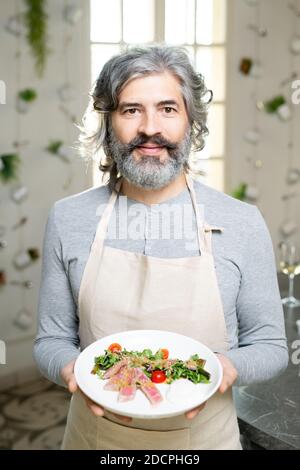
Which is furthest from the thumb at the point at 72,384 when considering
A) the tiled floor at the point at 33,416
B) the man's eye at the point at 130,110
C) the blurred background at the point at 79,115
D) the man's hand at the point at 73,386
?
the tiled floor at the point at 33,416

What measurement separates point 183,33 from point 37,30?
1047 millimetres

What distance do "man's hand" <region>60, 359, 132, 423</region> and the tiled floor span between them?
171 centimetres

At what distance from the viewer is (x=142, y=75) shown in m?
1.28

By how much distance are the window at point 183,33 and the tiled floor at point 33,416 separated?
1283mm

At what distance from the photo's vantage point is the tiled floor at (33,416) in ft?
8.94

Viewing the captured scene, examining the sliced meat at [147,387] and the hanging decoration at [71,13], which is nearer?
the sliced meat at [147,387]

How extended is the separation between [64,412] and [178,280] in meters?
2.01

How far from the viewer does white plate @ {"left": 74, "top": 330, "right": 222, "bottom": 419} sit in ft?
3.24

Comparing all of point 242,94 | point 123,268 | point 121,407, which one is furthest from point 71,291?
point 242,94

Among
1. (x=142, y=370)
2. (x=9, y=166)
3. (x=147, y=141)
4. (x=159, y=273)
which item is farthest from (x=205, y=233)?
(x=9, y=166)

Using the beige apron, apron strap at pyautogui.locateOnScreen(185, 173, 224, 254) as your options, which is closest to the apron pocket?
the beige apron

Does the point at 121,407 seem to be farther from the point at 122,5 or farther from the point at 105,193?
the point at 122,5

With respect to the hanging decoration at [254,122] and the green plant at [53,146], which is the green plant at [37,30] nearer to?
the green plant at [53,146]

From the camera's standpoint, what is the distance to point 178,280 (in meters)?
1.28
